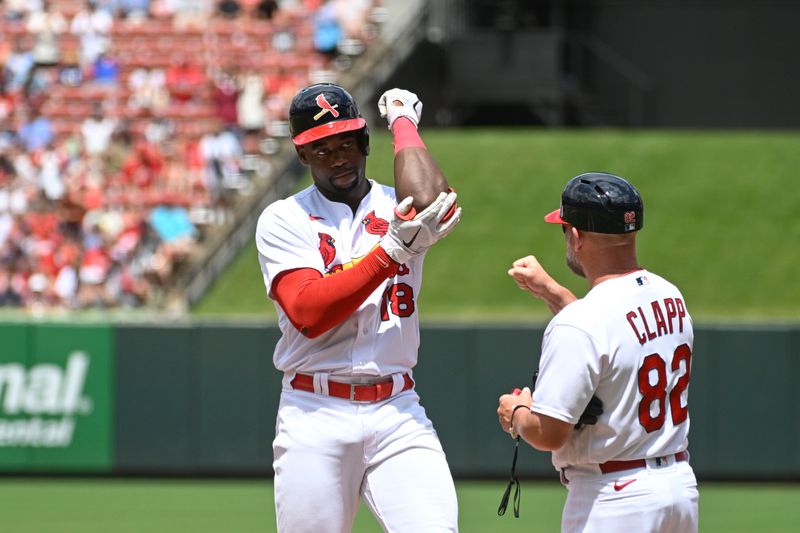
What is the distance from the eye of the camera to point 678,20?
893 inches

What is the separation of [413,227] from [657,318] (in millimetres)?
845

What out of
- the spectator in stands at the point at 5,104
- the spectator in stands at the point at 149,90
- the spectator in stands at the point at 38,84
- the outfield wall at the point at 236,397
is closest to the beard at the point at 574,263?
the outfield wall at the point at 236,397

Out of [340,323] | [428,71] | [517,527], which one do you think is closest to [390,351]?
[340,323]

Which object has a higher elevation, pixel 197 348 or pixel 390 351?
pixel 390 351

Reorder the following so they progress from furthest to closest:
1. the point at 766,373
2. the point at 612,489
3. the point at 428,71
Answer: the point at 428,71 < the point at 766,373 < the point at 612,489

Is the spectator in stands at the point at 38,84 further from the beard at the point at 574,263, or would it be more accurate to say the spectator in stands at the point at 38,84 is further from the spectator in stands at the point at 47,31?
the beard at the point at 574,263

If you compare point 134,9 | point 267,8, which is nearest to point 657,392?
point 267,8

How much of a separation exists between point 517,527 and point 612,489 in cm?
542

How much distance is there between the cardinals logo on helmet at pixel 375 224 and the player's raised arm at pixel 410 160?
12.3 inches

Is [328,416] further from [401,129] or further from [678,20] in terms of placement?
[678,20]

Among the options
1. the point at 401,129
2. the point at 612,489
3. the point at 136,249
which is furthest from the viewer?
the point at 136,249

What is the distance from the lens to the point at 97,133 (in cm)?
1828

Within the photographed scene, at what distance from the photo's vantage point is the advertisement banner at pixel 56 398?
1168 cm

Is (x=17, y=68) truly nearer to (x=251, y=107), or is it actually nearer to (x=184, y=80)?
(x=184, y=80)
